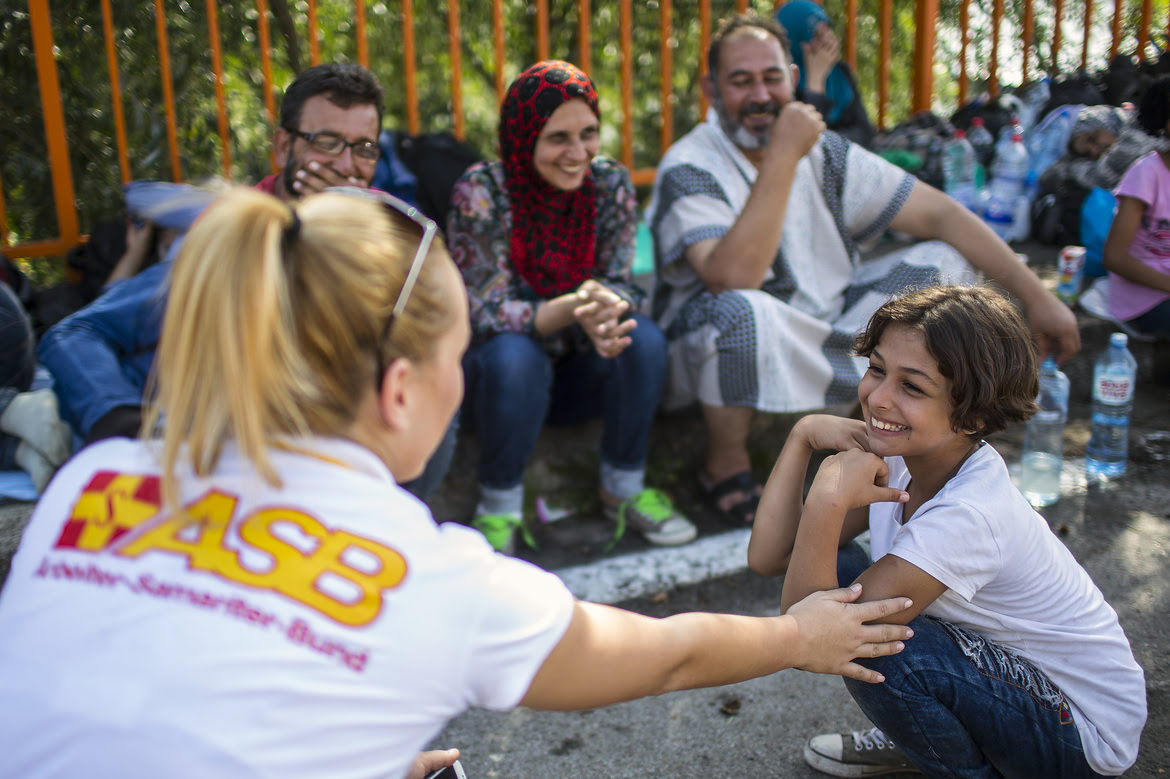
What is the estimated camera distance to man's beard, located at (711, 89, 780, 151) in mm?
3410

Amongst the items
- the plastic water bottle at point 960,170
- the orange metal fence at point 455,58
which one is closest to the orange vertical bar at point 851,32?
the orange metal fence at point 455,58

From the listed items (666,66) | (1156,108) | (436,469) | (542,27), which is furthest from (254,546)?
(1156,108)

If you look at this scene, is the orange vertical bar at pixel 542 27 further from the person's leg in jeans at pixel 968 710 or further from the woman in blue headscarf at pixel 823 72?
the person's leg in jeans at pixel 968 710

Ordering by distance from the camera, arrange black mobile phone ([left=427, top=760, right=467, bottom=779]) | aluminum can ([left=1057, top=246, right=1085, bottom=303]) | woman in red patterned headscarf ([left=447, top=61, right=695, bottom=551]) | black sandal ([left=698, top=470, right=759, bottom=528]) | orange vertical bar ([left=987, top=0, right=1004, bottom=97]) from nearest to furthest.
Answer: black mobile phone ([left=427, top=760, right=467, bottom=779])
woman in red patterned headscarf ([left=447, top=61, right=695, bottom=551])
black sandal ([left=698, top=470, right=759, bottom=528])
aluminum can ([left=1057, top=246, right=1085, bottom=303])
orange vertical bar ([left=987, top=0, right=1004, bottom=97])

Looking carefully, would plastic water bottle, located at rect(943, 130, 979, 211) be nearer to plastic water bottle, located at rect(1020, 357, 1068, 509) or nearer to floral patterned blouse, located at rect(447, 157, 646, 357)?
plastic water bottle, located at rect(1020, 357, 1068, 509)

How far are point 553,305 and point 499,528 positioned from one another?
704 mm

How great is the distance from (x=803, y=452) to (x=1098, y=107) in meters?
4.23

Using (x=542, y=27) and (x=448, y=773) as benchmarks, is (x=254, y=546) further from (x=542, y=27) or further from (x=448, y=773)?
(x=542, y=27)

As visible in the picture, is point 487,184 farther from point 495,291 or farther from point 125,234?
point 125,234

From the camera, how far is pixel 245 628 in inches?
36.7

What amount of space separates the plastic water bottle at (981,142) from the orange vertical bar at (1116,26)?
1.44 m

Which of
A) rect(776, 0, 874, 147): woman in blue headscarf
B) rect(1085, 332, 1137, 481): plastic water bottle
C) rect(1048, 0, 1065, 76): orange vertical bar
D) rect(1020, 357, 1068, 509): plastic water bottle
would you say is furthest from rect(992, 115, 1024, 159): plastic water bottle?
rect(1020, 357, 1068, 509): plastic water bottle

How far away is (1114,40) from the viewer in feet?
19.4

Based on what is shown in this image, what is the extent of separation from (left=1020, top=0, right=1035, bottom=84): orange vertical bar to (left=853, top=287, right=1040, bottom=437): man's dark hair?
4560mm
